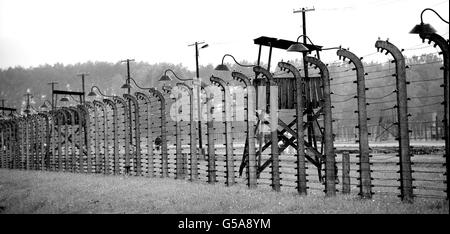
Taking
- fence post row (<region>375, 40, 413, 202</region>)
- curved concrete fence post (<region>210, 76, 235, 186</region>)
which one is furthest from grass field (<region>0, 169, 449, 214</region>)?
curved concrete fence post (<region>210, 76, 235, 186</region>)

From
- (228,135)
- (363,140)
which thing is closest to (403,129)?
(363,140)

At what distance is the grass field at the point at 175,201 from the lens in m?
7.39

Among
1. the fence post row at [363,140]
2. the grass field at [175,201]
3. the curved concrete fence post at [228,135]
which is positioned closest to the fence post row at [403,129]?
the grass field at [175,201]

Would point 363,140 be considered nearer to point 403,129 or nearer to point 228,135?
point 403,129

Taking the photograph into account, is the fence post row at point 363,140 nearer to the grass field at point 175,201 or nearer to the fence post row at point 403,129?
the grass field at point 175,201

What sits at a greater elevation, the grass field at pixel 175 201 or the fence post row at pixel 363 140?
the fence post row at pixel 363 140

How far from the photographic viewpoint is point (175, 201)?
8.93 meters

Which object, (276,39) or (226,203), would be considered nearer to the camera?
(226,203)

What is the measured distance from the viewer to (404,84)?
779cm
